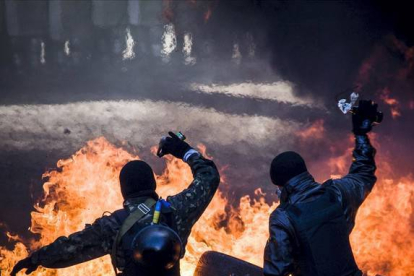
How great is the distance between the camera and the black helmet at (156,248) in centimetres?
271

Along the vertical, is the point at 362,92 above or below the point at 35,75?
below

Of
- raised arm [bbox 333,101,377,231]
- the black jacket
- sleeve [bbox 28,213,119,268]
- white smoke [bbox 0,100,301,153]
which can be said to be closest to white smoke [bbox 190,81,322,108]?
white smoke [bbox 0,100,301,153]

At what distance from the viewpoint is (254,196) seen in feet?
28.8

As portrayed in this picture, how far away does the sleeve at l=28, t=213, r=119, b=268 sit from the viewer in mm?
3135

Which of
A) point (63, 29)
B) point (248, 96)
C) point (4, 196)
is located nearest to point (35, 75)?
point (63, 29)

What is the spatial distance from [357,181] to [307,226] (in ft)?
2.58

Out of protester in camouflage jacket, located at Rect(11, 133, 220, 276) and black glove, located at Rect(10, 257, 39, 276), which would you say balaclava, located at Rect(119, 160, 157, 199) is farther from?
black glove, located at Rect(10, 257, 39, 276)

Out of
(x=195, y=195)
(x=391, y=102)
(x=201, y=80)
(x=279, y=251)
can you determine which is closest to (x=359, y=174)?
(x=279, y=251)

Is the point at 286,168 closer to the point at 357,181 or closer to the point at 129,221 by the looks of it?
the point at 357,181

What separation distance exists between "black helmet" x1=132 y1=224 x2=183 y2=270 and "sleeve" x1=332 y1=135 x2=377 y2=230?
4.84 feet

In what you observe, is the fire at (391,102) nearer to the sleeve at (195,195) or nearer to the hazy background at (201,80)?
the hazy background at (201,80)

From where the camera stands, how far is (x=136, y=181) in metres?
3.18

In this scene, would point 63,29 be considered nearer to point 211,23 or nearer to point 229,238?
point 211,23

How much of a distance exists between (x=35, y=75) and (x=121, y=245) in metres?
7.88
